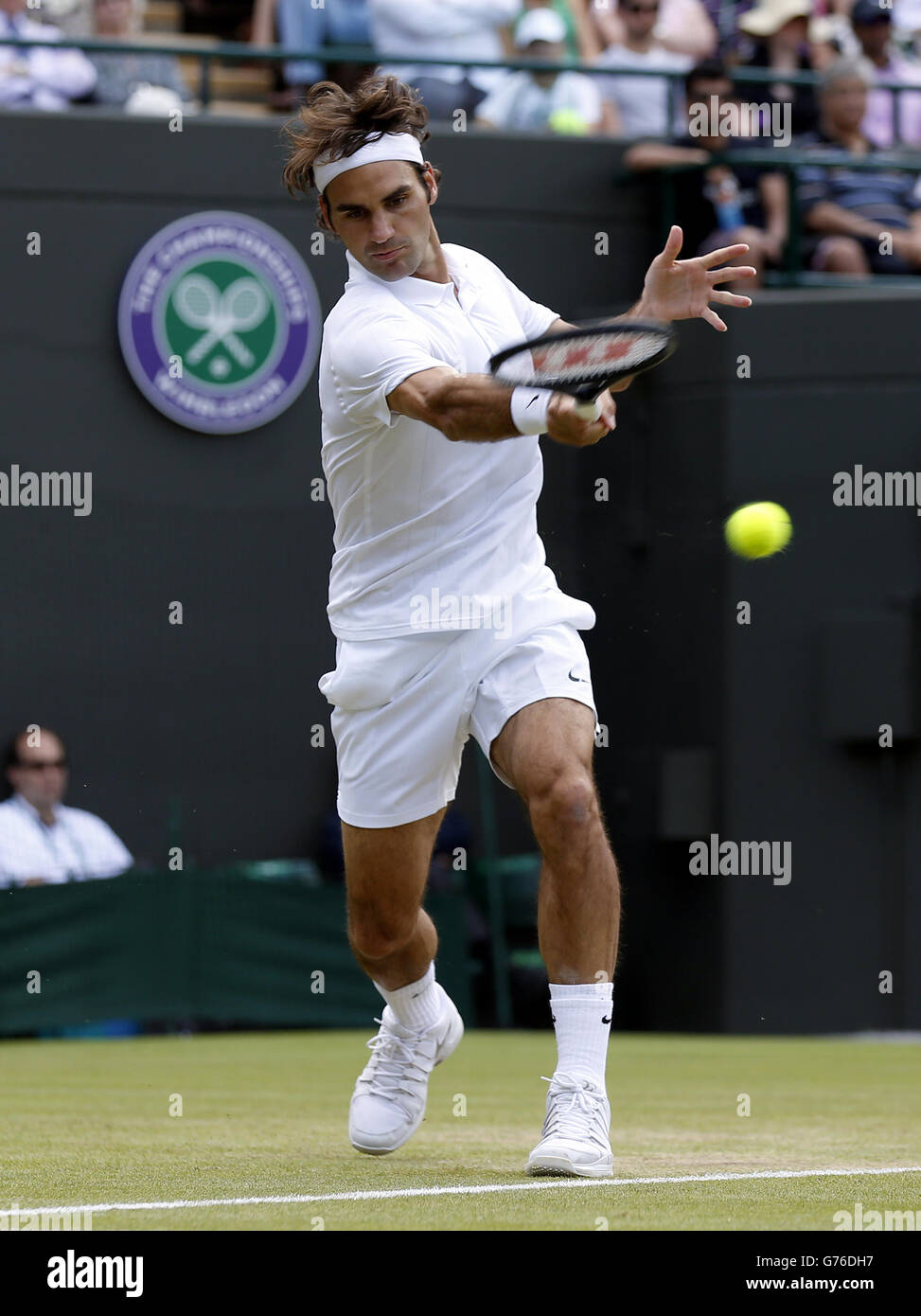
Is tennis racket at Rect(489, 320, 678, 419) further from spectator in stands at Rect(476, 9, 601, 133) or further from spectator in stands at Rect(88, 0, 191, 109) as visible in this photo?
spectator in stands at Rect(476, 9, 601, 133)

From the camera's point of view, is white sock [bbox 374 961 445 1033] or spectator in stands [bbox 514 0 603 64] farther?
spectator in stands [bbox 514 0 603 64]

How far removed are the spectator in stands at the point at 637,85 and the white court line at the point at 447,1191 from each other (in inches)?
324

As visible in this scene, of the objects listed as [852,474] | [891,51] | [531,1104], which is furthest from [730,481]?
[531,1104]

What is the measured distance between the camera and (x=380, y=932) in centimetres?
523

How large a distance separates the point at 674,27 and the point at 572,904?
8695 millimetres

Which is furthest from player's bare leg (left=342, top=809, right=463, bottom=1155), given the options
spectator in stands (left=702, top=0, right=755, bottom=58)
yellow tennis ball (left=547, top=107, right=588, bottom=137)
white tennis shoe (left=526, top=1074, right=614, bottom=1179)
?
spectator in stands (left=702, top=0, right=755, bottom=58)

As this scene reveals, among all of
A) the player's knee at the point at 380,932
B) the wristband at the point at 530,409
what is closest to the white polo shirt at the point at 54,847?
the player's knee at the point at 380,932

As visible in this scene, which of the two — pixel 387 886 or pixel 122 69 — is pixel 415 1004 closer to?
pixel 387 886

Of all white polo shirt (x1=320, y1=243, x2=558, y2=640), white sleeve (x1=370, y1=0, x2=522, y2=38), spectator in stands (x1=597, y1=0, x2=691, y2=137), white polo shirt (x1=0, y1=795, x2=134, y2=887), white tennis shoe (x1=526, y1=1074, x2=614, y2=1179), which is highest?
white sleeve (x1=370, y1=0, x2=522, y2=38)

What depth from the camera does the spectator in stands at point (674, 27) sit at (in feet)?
40.4

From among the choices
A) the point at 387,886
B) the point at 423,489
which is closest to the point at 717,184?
the point at 423,489

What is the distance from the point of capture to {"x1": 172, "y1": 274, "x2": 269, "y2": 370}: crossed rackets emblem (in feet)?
37.0

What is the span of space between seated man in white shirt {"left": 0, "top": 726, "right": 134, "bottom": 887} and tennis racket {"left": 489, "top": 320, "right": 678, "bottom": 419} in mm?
6341
